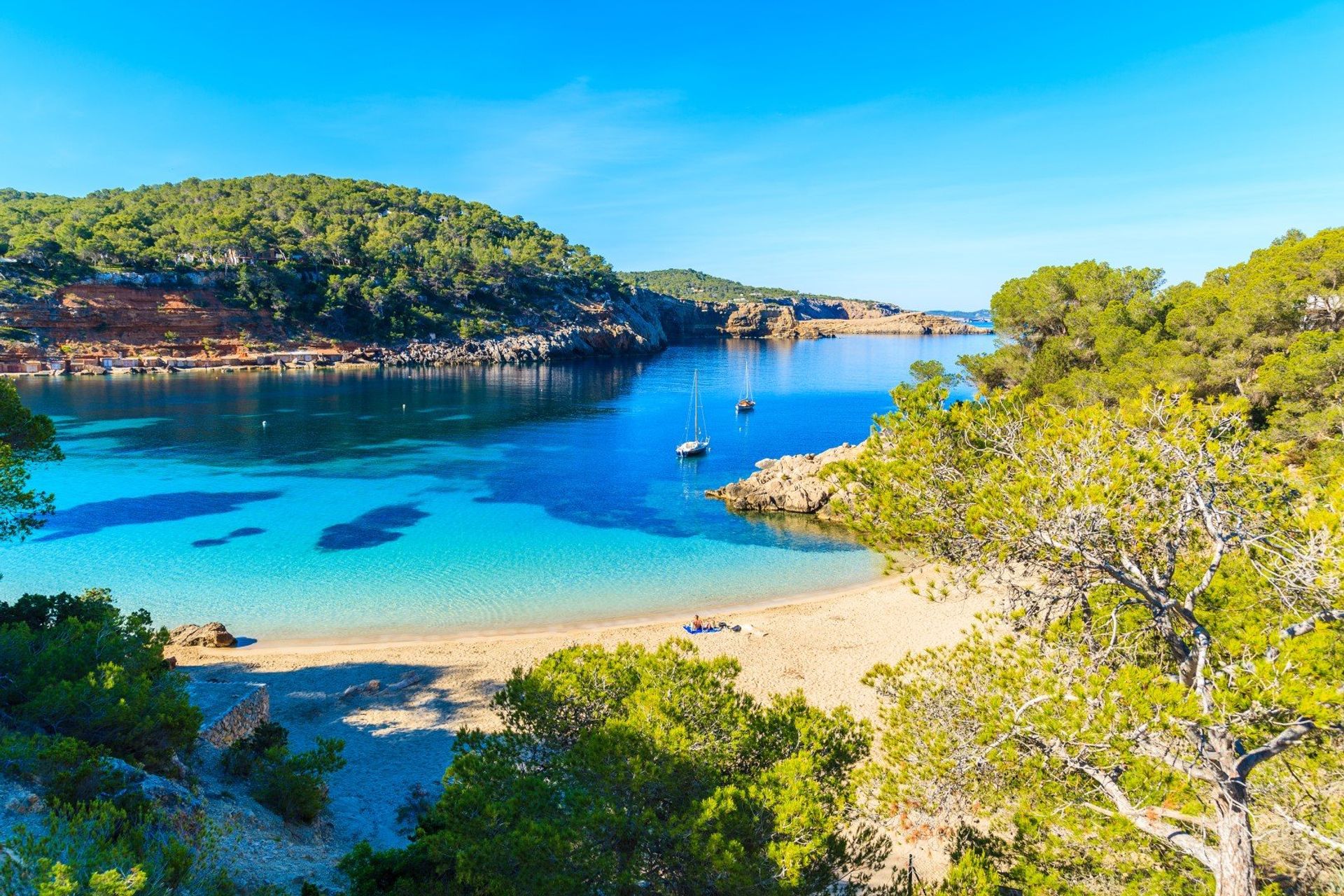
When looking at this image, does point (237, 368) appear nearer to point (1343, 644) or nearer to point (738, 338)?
point (1343, 644)

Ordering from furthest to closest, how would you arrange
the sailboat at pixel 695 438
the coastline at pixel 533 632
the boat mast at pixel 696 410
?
1. the boat mast at pixel 696 410
2. the sailboat at pixel 695 438
3. the coastline at pixel 533 632

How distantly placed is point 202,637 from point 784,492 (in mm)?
23069

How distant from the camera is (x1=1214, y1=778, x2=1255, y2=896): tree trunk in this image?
561cm

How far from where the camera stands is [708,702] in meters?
7.36

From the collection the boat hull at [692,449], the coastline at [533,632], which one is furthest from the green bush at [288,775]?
the boat hull at [692,449]

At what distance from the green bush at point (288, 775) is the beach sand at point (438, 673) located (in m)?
0.35

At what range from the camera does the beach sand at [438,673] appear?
11.3 m

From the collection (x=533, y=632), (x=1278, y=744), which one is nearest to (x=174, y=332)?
(x=533, y=632)

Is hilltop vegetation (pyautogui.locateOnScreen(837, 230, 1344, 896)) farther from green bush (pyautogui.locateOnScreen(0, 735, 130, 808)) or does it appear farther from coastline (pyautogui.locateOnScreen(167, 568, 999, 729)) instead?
green bush (pyautogui.locateOnScreen(0, 735, 130, 808))

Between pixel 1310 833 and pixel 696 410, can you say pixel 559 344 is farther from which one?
pixel 1310 833

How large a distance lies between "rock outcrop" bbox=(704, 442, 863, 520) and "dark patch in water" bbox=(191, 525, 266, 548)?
20.3 meters

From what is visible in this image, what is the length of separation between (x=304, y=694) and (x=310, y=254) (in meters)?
95.5

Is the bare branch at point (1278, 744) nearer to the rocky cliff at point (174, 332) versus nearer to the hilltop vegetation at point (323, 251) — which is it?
the rocky cliff at point (174, 332)

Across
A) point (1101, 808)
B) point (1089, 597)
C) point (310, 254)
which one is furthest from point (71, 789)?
point (310, 254)
